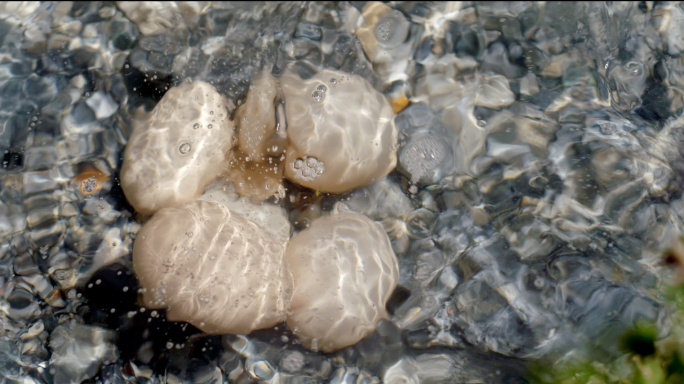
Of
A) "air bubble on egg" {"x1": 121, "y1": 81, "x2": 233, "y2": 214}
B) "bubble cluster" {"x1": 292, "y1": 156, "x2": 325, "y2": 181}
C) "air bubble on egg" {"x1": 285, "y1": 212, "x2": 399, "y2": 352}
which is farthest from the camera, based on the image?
"bubble cluster" {"x1": 292, "y1": 156, "x2": 325, "y2": 181}

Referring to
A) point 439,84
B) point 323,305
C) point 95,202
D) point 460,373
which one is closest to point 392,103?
point 439,84

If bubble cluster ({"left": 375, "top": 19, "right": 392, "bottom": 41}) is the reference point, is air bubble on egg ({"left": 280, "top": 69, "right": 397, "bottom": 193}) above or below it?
below

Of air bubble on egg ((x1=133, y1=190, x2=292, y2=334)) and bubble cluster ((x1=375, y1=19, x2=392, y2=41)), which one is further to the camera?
bubble cluster ((x1=375, y1=19, x2=392, y2=41))

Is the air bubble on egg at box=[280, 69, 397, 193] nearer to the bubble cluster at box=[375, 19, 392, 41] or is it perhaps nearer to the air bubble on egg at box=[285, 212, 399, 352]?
the air bubble on egg at box=[285, 212, 399, 352]

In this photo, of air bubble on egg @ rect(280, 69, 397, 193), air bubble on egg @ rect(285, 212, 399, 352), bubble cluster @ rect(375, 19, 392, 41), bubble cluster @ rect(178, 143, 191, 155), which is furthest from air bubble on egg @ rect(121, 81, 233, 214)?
bubble cluster @ rect(375, 19, 392, 41)

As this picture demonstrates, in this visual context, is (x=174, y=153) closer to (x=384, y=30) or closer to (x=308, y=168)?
(x=308, y=168)

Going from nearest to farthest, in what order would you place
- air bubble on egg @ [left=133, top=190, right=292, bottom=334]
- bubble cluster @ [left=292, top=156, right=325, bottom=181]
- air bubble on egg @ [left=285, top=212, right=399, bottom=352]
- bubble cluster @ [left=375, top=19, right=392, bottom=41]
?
1. air bubble on egg @ [left=133, top=190, right=292, bottom=334]
2. air bubble on egg @ [left=285, top=212, right=399, bottom=352]
3. bubble cluster @ [left=292, top=156, right=325, bottom=181]
4. bubble cluster @ [left=375, top=19, right=392, bottom=41]

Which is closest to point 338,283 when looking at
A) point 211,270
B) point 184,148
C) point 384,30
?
point 211,270

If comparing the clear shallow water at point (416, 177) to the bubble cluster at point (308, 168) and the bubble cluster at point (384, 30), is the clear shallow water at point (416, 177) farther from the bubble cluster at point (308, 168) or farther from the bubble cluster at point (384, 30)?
the bubble cluster at point (308, 168)
